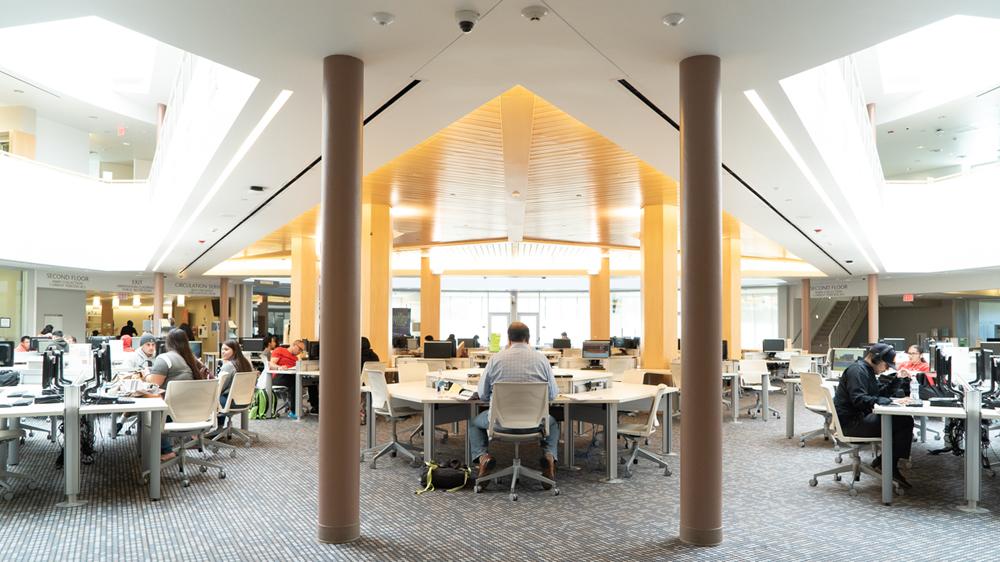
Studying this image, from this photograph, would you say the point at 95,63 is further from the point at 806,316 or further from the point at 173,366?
the point at 806,316

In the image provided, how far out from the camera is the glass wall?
28.4 meters

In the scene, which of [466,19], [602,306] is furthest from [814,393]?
[602,306]

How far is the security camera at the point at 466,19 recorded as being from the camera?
423cm

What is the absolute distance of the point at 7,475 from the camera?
5730 millimetres

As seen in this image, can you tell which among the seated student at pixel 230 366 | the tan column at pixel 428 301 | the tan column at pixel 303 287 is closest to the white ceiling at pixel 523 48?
the seated student at pixel 230 366

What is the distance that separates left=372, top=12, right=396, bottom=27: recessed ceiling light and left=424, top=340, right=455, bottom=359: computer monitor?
28.3ft

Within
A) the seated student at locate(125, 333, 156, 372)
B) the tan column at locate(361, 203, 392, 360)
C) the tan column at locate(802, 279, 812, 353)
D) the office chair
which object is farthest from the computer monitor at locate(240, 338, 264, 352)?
the tan column at locate(802, 279, 812, 353)

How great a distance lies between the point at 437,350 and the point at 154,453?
7161 mm

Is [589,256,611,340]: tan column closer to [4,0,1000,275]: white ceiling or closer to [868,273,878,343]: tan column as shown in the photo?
[868,273,878,343]: tan column

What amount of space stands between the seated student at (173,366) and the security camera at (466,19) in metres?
4.27

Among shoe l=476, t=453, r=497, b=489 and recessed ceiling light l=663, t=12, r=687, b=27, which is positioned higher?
recessed ceiling light l=663, t=12, r=687, b=27

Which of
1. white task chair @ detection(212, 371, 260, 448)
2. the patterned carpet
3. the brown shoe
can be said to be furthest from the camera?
white task chair @ detection(212, 371, 260, 448)

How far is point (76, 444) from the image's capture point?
5.34 metres

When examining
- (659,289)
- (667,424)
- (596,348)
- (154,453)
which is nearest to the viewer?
(154,453)
